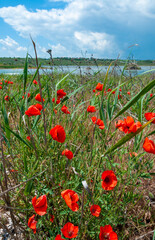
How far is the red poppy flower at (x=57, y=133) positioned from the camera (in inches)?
35.7

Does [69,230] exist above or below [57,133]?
below

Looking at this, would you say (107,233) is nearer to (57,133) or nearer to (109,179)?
(109,179)

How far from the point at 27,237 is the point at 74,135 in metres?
0.82

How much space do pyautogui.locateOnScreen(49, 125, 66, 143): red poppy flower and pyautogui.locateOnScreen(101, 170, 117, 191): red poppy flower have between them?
0.91ft

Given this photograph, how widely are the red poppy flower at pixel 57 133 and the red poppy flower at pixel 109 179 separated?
28 centimetres

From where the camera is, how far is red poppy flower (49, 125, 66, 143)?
2.98ft

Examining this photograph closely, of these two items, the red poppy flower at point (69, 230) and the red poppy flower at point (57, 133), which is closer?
the red poppy flower at point (69, 230)

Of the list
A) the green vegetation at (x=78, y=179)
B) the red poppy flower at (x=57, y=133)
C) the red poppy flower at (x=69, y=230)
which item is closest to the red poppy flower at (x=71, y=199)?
the green vegetation at (x=78, y=179)

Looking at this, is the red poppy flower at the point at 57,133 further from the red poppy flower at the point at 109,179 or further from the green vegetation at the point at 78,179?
the red poppy flower at the point at 109,179

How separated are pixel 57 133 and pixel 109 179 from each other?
353mm

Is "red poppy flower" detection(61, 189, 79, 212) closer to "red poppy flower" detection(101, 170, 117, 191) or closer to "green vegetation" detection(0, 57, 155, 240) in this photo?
"green vegetation" detection(0, 57, 155, 240)

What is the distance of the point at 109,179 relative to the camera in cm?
89

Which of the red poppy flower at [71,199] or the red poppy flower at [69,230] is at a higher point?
the red poppy flower at [71,199]

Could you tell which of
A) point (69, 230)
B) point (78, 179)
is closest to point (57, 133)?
point (78, 179)
